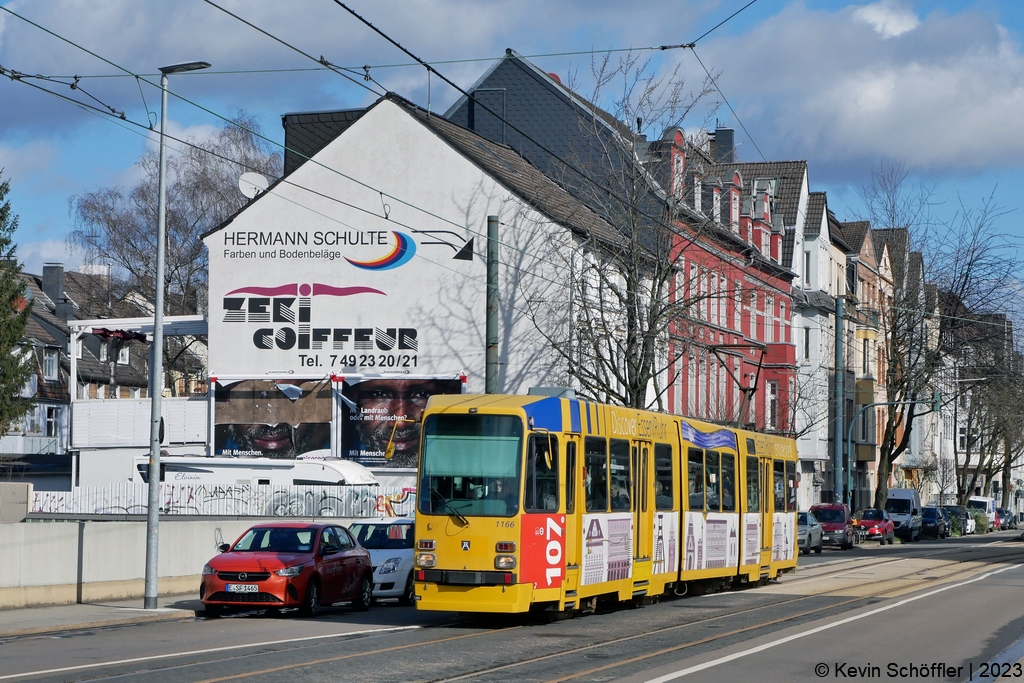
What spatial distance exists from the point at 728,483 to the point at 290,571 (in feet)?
29.0

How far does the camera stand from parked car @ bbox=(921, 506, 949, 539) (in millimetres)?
68062

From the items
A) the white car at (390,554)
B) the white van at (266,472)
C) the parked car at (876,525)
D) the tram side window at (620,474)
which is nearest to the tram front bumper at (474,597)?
the tram side window at (620,474)

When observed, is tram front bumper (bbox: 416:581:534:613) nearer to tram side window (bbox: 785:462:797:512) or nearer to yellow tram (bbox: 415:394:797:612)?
yellow tram (bbox: 415:394:797:612)

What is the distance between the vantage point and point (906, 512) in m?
63.8

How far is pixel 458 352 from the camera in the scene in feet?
144

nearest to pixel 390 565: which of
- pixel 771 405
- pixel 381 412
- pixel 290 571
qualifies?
pixel 290 571

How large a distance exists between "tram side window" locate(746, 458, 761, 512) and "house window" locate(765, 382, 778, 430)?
30.7m

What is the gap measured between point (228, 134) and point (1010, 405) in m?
47.3

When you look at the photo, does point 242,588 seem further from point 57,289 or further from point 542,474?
point 57,289

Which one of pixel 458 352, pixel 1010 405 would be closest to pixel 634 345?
pixel 458 352

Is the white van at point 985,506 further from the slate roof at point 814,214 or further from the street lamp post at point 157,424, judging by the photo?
the street lamp post at point 157,424

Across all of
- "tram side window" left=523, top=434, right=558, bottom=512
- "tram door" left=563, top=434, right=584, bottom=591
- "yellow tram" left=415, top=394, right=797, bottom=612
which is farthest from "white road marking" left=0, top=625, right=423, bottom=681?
"tram side window" left=523, top=434, right=558, bottom=512

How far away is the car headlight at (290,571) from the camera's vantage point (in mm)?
20094

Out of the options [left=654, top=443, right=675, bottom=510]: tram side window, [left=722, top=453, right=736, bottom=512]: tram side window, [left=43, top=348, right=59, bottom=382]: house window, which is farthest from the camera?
[left=43, top=348, right=59, bottom=382]: house window
